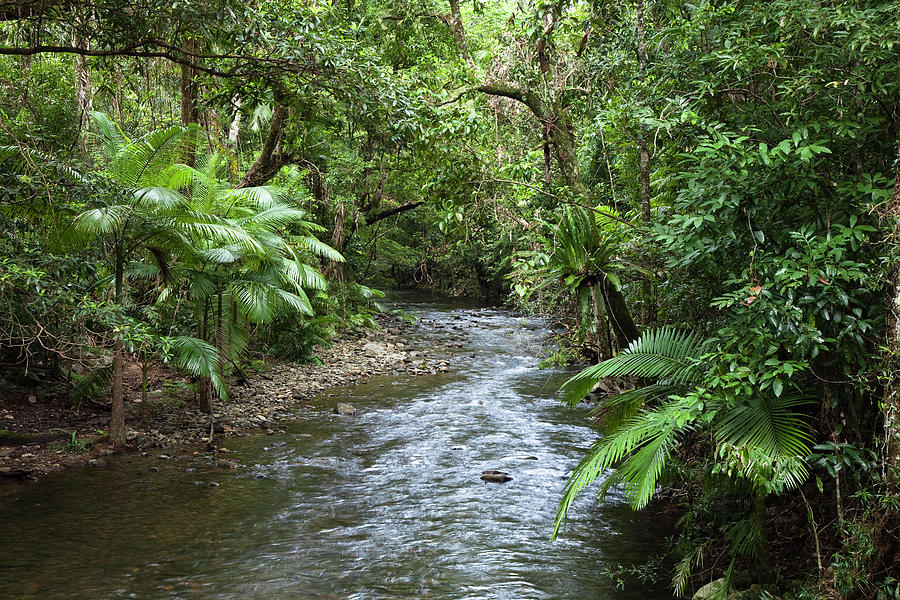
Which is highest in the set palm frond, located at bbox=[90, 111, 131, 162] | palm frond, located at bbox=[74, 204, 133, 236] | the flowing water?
palm frond, located at bbox=[90, 111, 131, 162]

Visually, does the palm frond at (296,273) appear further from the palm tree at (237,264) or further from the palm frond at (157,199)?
the palm frond at (157,199)

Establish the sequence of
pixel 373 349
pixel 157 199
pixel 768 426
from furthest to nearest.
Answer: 1. pixel 373 349
2. pixel 157 199
3. pixel 768 426

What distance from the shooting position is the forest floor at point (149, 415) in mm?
7707

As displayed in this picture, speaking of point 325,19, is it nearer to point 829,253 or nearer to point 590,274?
point 590,274

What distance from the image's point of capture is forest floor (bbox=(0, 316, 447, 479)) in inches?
303

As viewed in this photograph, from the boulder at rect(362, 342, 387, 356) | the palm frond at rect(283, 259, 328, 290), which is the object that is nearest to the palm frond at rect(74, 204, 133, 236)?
the palm frond at rect(283, 259, 328, 290)

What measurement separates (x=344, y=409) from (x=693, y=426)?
6.92 meters

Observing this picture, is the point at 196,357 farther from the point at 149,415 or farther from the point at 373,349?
the point at 373,349

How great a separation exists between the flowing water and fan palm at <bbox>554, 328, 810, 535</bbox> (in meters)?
1.45

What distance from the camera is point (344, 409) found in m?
10.5

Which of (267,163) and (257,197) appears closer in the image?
(257,197)

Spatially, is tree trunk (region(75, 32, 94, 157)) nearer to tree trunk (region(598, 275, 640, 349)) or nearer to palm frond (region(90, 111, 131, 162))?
palm frond (region(90, 111, 131, 162))

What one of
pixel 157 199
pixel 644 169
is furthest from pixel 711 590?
pixel 157 199

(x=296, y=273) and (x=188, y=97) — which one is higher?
(x=188, y=97)
